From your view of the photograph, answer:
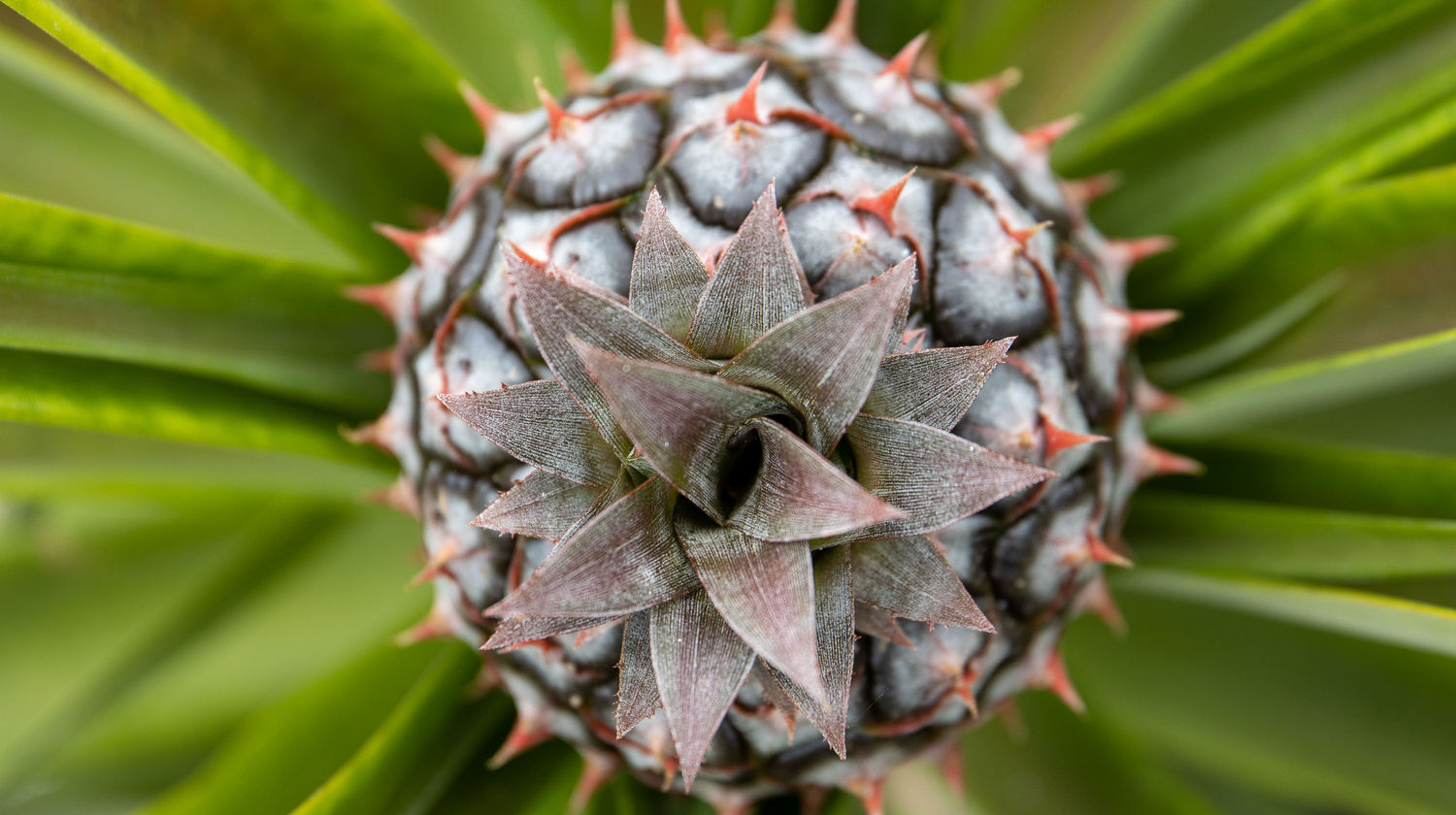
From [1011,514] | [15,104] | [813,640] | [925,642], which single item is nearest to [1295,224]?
[1011,514]

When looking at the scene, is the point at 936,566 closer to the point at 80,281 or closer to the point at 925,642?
the point at 925,642

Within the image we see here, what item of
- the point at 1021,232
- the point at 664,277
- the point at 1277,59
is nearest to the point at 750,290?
the point at 664,277

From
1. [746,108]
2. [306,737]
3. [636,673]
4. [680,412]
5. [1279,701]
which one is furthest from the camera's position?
[1279,701]

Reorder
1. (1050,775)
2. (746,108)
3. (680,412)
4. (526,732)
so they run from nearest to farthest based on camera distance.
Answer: (680,412), (746,108), (526,732), (1050,775)

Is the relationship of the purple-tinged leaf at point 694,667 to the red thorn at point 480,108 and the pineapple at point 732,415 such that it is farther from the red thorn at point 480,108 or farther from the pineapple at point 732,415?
the red thorn at point 480,108

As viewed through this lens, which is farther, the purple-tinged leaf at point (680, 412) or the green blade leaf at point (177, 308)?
the green blade leaf at point (177, 308)

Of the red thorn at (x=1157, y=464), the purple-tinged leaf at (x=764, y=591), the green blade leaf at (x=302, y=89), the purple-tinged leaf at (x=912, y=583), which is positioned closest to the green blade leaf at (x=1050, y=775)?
the red thorn at (x=1157, y=464)

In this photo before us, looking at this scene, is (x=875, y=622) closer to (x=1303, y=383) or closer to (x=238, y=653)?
(x=1303, y=383)
